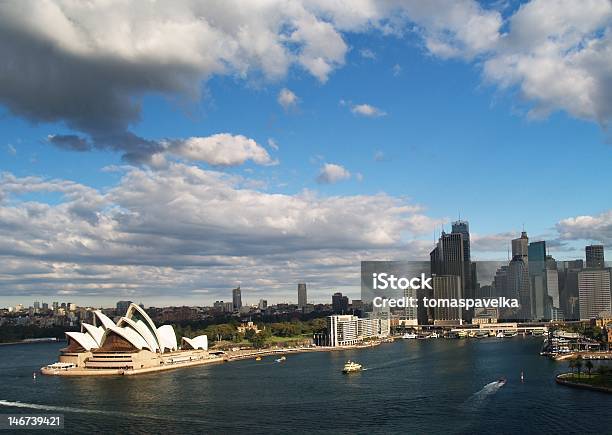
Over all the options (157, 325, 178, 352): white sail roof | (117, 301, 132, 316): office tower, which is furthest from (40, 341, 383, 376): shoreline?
(117, 301, 132, 316): office tower

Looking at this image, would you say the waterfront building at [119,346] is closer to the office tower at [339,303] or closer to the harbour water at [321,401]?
the harbour water at [321,401]

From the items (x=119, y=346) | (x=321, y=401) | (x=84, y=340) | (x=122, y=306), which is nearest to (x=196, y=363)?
(x=119, y=346)

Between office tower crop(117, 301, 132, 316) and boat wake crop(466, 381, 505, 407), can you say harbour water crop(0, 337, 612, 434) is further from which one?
office tower crop(117, 301, 132, 316)

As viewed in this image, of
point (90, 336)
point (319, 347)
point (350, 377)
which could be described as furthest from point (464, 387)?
point (319, 347)

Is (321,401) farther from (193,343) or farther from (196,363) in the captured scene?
(193,343)

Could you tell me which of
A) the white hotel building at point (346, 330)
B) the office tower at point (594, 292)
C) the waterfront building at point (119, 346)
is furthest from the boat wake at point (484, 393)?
the office tower at point (594, 292)
